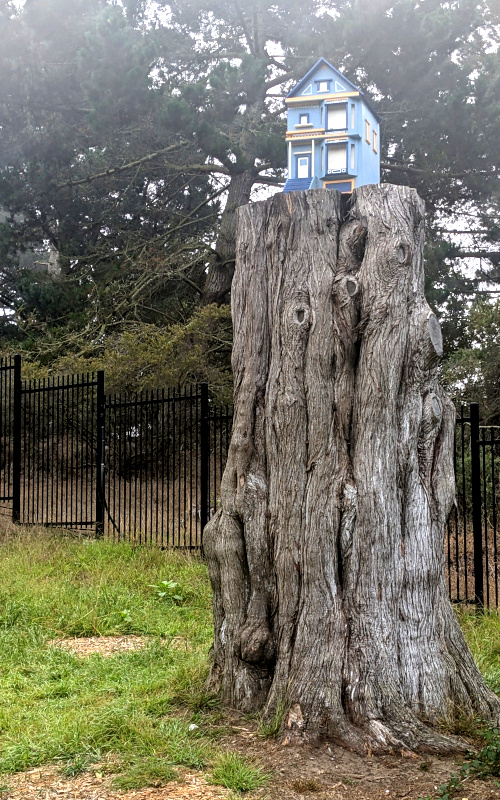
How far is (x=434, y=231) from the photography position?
17.4 m

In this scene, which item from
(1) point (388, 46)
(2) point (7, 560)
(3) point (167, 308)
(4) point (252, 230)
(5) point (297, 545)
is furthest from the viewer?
(3) point (167, 308)

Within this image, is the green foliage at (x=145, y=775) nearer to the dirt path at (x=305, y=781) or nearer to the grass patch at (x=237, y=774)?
the dirt path at (x=305, y=781)

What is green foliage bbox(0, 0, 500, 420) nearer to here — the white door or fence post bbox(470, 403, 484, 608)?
fence post bbox(470, 403, 484, 608)

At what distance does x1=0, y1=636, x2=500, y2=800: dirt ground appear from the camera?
3447mm

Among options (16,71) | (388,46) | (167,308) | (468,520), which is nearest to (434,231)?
(388,46)

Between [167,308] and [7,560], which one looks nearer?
[7,560]

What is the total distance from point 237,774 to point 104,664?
236 cm

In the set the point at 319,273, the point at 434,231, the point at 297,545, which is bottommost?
the point at 297,545

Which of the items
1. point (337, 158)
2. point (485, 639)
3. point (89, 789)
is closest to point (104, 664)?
point (89, 789)

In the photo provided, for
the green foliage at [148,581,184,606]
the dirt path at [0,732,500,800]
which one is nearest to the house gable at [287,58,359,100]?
the dirt path at [0,732,500,800]

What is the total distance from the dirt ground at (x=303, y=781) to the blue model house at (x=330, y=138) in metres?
3.11

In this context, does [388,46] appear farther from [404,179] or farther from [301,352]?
[301,352]

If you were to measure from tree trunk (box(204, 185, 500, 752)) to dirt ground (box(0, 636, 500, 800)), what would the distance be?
126mm

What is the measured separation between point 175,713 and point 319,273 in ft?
8.39
